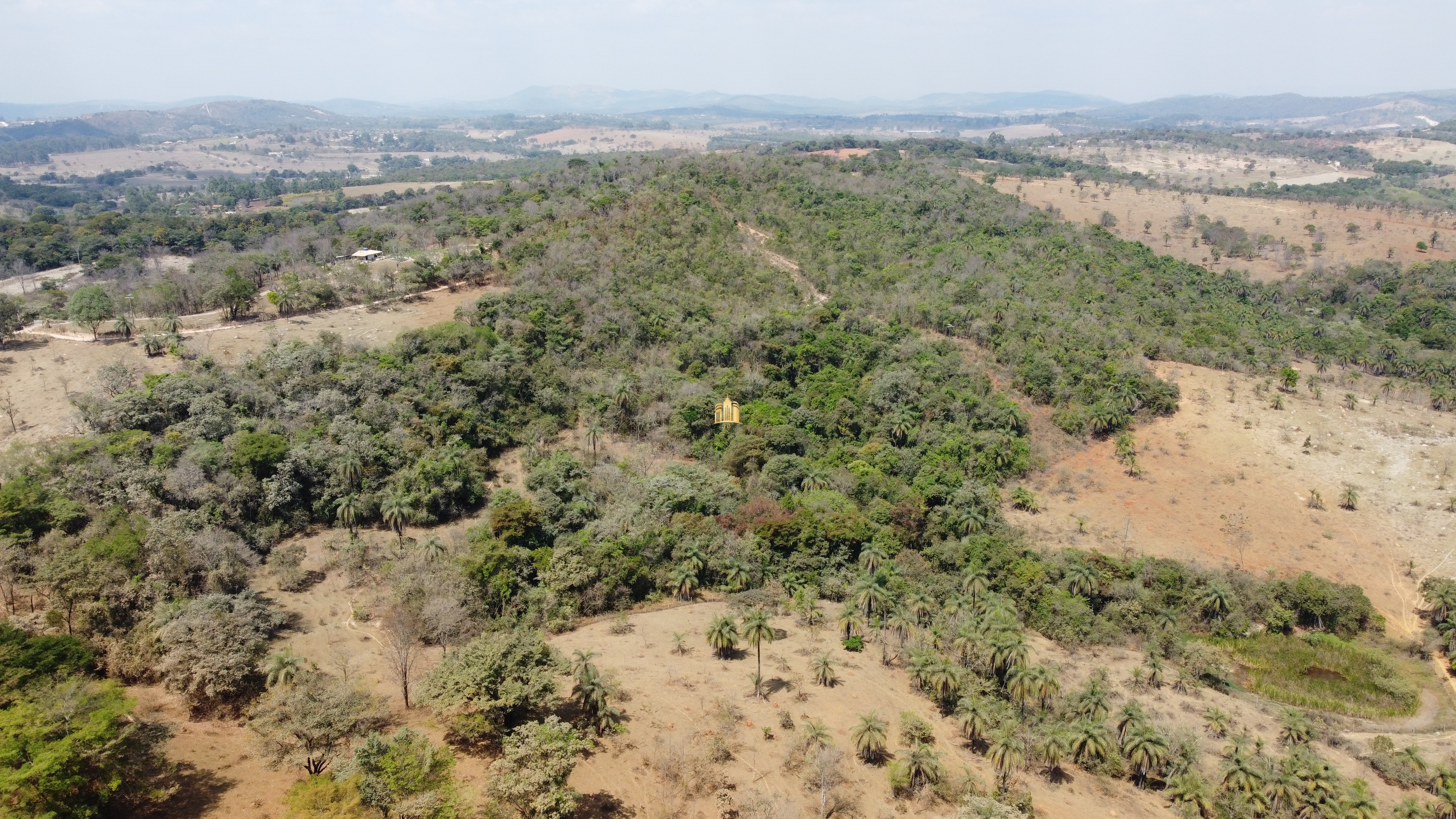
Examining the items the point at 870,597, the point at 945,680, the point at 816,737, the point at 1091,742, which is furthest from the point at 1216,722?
the point at 816,737

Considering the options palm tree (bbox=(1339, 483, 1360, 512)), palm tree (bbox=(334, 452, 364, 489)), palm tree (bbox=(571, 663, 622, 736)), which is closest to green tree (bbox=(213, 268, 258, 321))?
palm tree (bbox=(334, 452, 364, 489))

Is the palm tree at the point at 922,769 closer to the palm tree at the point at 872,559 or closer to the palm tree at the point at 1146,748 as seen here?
the palm tree at the point at 1146,748

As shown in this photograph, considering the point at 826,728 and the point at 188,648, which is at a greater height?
the point at 188,648

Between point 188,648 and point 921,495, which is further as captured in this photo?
point 921,495

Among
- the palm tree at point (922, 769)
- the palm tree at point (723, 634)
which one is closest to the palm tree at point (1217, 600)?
the palm tree at point (922, 769)

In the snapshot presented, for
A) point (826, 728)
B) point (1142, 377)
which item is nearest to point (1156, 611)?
point (826, 728)

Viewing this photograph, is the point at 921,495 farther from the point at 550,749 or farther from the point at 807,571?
the point at 550,749
